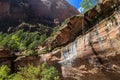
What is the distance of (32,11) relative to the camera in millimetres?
76688

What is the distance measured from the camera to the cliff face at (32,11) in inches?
2783

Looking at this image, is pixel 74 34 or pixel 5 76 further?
pixel 5 76

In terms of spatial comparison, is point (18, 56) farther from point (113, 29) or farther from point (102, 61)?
point (113, 29)

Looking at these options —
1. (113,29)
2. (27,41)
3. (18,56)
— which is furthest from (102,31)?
(27,41)

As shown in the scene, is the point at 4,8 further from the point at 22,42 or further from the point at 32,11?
the point at 22,42

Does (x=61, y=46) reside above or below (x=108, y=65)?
above

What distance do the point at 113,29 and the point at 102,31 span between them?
5.41ft

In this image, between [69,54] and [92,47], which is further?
[69,54]

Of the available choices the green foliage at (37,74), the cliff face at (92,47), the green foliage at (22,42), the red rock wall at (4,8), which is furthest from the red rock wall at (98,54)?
the red rock wall at (4,8)

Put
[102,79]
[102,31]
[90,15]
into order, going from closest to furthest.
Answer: [102,31], [102,79], [90,15]

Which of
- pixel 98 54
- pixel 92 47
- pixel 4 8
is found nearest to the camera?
pixel 98 54

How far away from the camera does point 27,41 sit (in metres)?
47.7

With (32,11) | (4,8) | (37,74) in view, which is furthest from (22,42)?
(32,11)

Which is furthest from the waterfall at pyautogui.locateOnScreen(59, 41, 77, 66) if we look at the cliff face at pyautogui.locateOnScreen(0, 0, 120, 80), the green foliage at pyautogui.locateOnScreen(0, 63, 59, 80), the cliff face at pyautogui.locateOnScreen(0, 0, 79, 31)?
the cliff face at pyautogui.locateOnScreen(0, 0, 79, 31)
